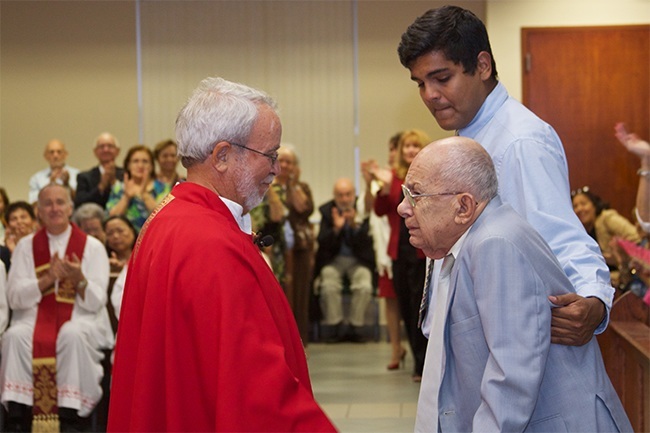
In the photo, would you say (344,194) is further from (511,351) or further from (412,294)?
(511,351)

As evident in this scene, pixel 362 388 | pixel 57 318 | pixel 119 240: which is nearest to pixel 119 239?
pixel 119 240

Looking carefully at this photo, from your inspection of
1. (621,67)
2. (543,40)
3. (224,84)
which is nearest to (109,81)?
(543,40)

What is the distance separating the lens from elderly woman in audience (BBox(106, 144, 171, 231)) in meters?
6.95

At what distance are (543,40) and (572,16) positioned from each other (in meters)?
0.34

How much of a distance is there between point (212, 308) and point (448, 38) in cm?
97

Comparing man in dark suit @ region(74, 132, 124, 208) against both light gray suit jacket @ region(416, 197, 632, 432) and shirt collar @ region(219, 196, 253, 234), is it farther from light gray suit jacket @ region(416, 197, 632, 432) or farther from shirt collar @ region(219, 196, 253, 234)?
light gray suit jacket @ region(416, 197, 632, 432)

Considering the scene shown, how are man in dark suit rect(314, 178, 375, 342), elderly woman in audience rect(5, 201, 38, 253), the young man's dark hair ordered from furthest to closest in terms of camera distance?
man in dark suit rect(314, 178, 375, 342)
elderly woman in audience rect(5, 201, 38, 253)
the young man's dark hair

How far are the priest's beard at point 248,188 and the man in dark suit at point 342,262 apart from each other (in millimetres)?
6998

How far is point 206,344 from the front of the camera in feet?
6.34

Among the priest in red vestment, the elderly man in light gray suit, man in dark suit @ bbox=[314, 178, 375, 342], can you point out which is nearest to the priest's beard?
the priest in red vestment

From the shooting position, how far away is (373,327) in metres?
9.65

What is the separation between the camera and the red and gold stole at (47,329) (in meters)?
5.80

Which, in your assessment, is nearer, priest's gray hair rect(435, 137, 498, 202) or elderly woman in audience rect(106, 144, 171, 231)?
priest's gray hair rect(435, 137, 498, 202)

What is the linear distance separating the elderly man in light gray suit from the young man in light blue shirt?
0.11 metres
